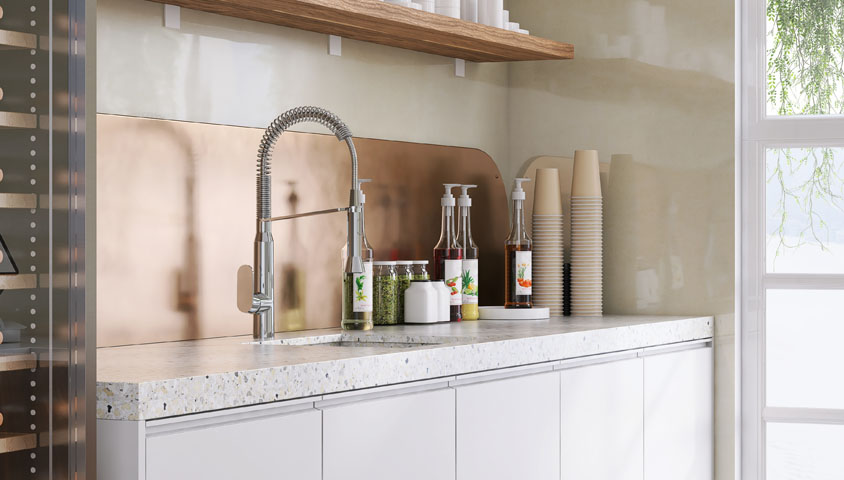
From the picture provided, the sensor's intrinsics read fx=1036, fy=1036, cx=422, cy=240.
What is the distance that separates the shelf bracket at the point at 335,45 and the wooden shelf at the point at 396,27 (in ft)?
0.08

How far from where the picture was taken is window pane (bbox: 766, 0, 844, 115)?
2.87 metres

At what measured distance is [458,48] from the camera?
2795 millimetres

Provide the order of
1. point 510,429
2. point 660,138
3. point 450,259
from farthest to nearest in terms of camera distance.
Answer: point 660,138 → point 450,259 → point 510,429

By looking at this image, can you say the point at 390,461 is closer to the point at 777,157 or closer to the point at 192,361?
the point at 192,361

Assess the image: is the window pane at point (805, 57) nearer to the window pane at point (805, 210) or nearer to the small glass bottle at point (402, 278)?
the window pane at point (805, 210)

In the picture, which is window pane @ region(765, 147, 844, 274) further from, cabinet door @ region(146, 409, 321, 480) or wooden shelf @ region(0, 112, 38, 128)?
wooden shelf @ region(0, 112, 38, 128)

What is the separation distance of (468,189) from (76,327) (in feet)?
5.64

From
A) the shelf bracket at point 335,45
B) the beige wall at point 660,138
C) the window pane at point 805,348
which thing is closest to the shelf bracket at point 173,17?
the shelf bracket at point 335,45

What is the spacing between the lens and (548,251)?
2895 mm

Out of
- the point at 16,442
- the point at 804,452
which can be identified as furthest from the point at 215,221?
the point at 804,452

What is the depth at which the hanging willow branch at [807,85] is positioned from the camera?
286 centimetres

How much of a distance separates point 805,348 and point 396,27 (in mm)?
1429

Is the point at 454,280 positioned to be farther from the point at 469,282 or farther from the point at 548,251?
the point at 548,251

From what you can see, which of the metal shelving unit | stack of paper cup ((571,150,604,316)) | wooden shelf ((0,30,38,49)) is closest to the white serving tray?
stack of paper cup ((571,150,604,316))
